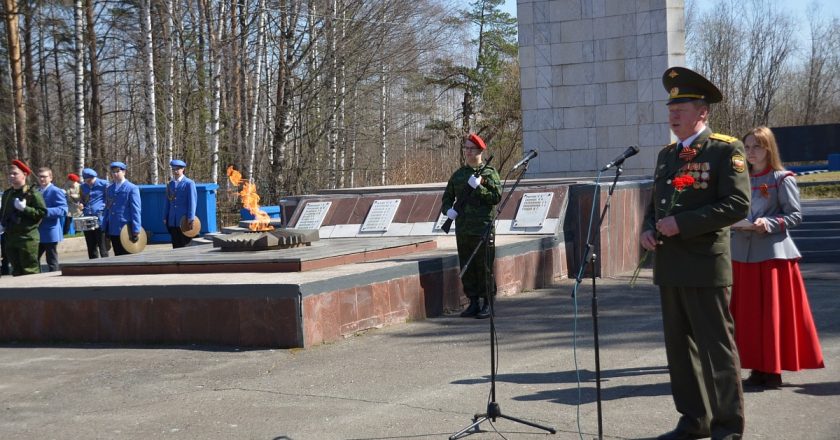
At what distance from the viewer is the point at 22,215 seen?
11961 millimetres

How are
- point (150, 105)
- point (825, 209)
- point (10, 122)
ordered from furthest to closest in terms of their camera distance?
point (10, 122)
point (150, 105)
point (825, 209)

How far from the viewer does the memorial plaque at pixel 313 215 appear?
14625 millimetres

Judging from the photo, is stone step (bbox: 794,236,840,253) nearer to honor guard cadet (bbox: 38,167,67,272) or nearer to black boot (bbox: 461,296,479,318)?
black boot (bbox: 461,296,479,318)

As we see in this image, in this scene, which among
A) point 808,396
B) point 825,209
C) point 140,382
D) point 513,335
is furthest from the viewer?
point 825,209

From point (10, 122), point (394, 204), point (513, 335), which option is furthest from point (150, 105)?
point (513, 335)

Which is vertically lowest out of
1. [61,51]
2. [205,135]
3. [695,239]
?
[695,239]

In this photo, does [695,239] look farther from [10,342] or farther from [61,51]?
[61,51]

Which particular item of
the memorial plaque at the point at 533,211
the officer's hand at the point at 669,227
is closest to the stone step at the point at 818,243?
the memorial plaque at the point at 533,211

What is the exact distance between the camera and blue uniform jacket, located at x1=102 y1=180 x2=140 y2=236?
14195 millimetres

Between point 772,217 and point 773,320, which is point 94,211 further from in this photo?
point 773,320

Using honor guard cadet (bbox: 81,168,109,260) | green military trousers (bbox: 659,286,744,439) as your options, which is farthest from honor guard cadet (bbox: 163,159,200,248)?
green military trousers (bbox: 659,286,744,439)

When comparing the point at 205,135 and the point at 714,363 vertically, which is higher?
the point at 205,135

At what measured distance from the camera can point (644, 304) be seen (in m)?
10.7

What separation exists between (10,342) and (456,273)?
183 inches
